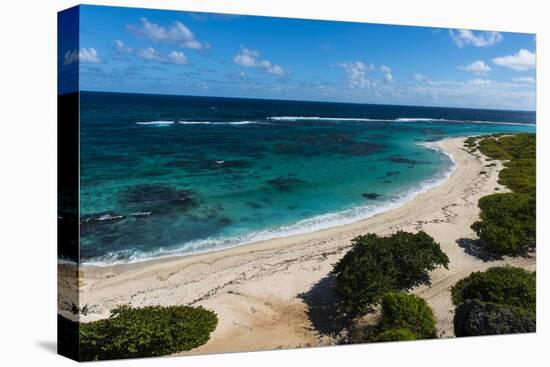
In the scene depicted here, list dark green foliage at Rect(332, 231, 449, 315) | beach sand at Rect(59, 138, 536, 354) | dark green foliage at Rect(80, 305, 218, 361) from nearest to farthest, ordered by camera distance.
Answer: dark green foliage at Rect(80, 305, 218, 361) → beach sand at Rect(59, 138, 536, 354) → dark green foliage at Rect(332, 231, 449, 315)

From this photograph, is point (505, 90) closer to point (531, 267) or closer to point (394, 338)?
point (531, 267)

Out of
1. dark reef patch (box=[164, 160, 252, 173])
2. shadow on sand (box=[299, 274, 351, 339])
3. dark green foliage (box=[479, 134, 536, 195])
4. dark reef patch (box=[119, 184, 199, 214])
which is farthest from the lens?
dark green foliage (box=[479, 134, 536, 195])

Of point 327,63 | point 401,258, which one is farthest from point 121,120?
point 401,258

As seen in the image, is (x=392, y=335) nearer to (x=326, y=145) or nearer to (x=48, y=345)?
(x=326, y=145)

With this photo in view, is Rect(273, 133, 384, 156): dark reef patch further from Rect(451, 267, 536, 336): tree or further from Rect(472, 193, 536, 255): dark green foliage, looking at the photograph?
Rect(451, 267, 536, 336): tree

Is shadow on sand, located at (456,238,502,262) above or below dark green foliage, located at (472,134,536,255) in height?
below

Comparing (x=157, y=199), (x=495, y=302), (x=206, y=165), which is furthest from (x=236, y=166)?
(x=495, y=302)

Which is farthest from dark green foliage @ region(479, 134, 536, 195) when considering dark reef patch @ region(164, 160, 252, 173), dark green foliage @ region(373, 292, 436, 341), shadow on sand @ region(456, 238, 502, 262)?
dark reef patch @ region(164, 160, 252, 173)
